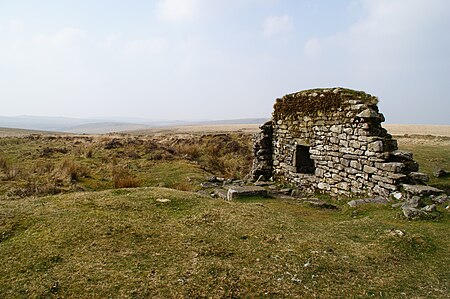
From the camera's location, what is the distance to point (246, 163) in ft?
60.0

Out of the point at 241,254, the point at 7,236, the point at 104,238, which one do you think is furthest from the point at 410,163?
the point at 7,236

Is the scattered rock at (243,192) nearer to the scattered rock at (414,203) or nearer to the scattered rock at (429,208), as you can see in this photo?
the scattered rock at (414,203)

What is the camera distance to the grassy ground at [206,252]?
3.94 meters

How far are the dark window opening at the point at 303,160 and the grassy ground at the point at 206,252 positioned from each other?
16.4ft

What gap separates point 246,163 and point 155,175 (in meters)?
5.56

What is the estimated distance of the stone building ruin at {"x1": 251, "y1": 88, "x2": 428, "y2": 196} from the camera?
877 cm

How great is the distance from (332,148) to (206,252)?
6.69 m

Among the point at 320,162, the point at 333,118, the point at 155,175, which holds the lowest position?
the point at 155,175

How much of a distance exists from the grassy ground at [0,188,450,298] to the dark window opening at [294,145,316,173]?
4.99 meters

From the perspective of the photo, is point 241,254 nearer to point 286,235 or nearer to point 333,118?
point 286,235

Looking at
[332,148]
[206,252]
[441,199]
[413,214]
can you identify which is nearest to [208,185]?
[332,148]

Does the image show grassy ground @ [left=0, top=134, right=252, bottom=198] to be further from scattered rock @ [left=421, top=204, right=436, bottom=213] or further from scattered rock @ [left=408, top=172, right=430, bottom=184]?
scattered rock @ [left=421, top=204, right=436, bottom=213]

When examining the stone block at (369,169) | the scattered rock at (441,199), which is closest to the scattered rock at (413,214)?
the scattered rock at (441,199)

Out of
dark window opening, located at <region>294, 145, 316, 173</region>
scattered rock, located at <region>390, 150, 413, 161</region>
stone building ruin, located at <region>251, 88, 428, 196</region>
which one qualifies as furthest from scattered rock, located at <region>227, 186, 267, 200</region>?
scattered rock, located at <region>390, 150, 413, 161</region>
